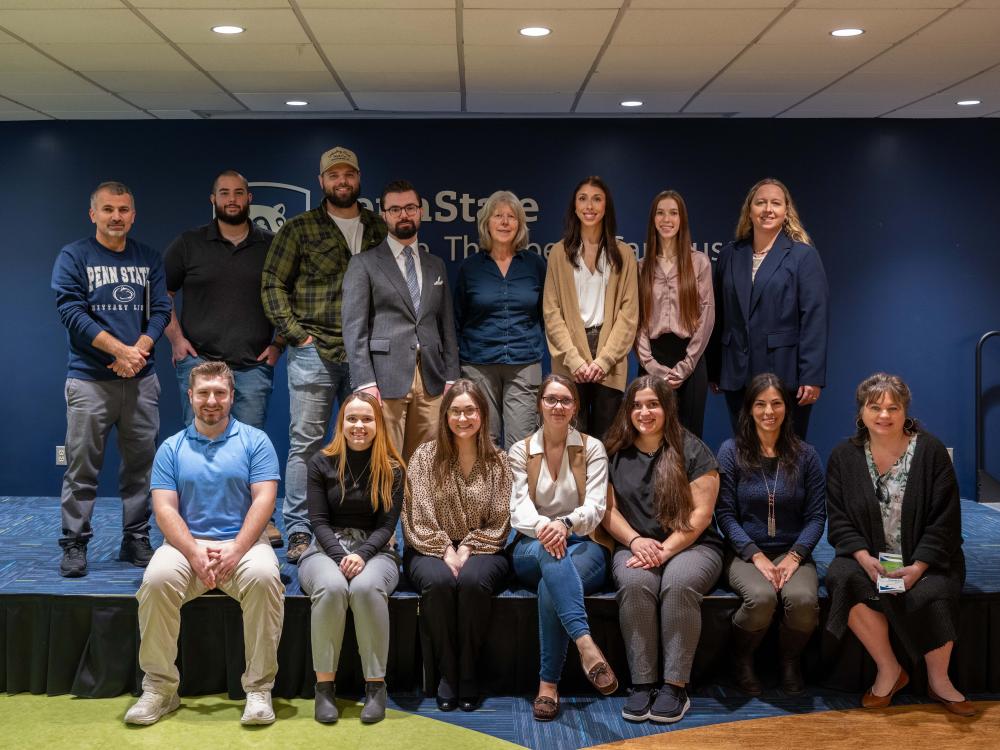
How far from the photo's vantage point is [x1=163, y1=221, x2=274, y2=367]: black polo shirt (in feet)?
15.3

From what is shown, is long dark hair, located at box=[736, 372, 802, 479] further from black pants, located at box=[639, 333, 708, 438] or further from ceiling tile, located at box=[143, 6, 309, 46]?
ceiling tile, located at box=[143, 6, 309, 46]

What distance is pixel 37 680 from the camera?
3.92 m

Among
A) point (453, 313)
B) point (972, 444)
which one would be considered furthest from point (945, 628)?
point (972, 444)

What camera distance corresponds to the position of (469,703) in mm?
3803

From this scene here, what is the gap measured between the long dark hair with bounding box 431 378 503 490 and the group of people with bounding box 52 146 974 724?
0.01m

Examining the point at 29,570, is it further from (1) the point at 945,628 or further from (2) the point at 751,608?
(1) the point at 945,628

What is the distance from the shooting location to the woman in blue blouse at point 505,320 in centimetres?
448

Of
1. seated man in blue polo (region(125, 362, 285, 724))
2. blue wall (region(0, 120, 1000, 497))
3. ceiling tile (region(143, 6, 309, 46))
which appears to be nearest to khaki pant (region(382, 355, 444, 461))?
seated man in blue polo (region(125, 362, 285, 724))

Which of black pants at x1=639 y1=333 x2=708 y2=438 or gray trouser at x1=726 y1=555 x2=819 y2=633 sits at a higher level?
black pants at x1=639 y1=333 x2=708 y2=438

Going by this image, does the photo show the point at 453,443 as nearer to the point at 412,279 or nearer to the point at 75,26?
the point at 412,279

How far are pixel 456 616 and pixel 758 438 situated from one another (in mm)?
1390

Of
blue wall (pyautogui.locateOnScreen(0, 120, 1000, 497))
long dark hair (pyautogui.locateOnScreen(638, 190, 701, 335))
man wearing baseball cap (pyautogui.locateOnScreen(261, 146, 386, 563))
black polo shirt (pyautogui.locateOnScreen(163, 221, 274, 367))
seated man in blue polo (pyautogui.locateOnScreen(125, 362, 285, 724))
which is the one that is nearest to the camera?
seated man in blue polo (pyautogui.locateOnScreen(125, 362, 285, 724))

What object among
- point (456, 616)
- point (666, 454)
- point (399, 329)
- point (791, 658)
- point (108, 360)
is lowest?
point (791, 658)

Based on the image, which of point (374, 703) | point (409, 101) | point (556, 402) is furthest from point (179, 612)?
point (409, 101)
